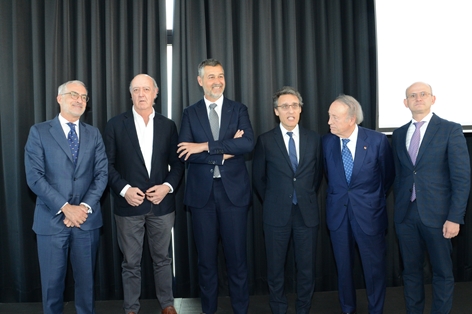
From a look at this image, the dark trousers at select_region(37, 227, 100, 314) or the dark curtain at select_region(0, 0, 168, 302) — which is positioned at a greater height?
the dark curtain at select_region(0, 0, 168, 302)

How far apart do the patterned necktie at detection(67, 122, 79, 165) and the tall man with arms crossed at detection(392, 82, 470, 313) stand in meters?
2.34

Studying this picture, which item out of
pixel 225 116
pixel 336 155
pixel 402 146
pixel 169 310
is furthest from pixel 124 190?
pixel 402 146

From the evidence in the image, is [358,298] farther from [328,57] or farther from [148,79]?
[148,79]

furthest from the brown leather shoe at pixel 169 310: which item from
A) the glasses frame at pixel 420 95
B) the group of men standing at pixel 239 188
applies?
the glasses frame at pixel 420 95

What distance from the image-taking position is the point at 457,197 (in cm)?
275

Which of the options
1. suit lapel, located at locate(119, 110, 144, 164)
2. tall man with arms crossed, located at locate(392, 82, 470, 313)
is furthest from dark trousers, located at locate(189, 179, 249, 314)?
tall man with arms crossed, located at locate(392, 82, 470, 313)

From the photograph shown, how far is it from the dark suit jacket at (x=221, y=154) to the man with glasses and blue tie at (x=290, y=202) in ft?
0.68

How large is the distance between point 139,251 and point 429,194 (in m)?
2.18

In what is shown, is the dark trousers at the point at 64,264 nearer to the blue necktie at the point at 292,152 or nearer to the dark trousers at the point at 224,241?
the dark trousers at the point at 224,241

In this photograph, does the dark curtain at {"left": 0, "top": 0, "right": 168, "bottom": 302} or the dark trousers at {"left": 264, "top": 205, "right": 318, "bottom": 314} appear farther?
the dark curtain at {"left": 0, "top": 0, "right": 168, "bottom": 302}

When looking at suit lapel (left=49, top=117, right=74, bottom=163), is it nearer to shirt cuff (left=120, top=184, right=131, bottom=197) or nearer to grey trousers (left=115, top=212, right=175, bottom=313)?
shirt cuff (left=120, top=184, right=131, bottom=197)

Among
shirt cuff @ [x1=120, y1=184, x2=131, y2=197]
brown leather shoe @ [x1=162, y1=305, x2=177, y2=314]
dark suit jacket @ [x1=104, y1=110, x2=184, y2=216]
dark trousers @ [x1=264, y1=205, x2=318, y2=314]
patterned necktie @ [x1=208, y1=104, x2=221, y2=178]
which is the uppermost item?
patterned necktie @ [x1=208, y1=104, x2=221, y2=178]

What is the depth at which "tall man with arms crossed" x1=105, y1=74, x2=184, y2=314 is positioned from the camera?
3.16 metres

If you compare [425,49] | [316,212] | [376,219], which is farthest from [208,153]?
[425,49]
